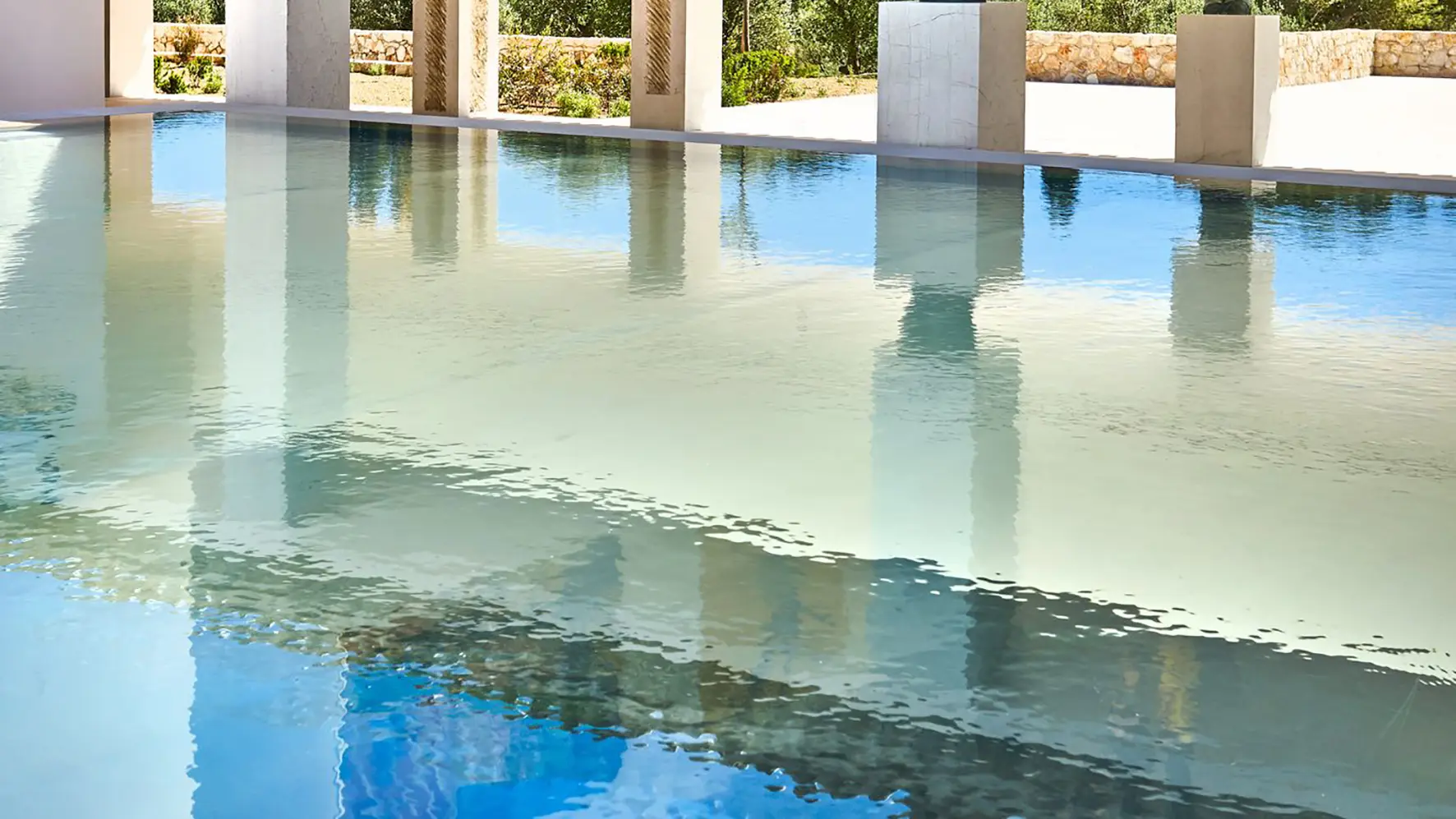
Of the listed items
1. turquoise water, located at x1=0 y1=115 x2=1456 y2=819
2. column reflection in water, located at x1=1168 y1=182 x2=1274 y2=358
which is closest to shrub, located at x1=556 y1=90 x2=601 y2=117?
column reflection in water, located at x1=1168 y1=182 x2=1274 y2=358

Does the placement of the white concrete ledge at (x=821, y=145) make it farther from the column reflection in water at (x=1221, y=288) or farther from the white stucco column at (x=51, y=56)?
the column reflection in water at (x=1221, y=288)

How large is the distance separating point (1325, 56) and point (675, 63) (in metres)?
18.0

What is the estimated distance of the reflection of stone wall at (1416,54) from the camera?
3362 cm

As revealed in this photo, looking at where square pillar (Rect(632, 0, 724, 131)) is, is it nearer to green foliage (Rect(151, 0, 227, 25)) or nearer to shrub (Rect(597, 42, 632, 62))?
shrub (Rect(597, 42, 632, 62))

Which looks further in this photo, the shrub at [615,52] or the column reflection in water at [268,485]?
the shrub at [615,52]

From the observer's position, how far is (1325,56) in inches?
1270

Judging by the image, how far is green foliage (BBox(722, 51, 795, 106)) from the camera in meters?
28.1

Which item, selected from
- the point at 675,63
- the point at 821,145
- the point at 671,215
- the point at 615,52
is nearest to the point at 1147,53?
the point at 615,52

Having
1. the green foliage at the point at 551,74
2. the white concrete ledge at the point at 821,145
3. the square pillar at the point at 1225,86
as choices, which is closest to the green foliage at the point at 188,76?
the white concrete ledge at the point at 821,145

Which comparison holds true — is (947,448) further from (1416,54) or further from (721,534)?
(1416,54)

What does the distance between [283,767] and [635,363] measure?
3.76 meters

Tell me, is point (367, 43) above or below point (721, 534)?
above

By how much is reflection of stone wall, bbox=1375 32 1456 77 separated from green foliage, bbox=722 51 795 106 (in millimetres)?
12692

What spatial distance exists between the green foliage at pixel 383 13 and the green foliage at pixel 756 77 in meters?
7.53
